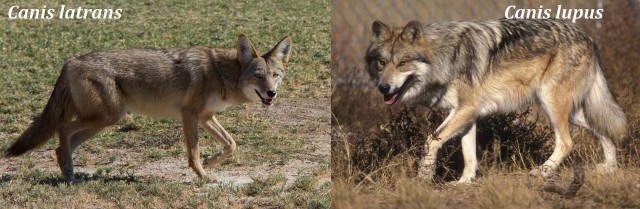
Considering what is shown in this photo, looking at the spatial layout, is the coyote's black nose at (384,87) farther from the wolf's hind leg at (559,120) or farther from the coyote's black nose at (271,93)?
the coyote's black nose at (271,93)

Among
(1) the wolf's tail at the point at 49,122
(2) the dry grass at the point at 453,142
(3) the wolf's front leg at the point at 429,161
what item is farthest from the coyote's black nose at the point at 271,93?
(3) the wolf's front leg at the point at 429,161

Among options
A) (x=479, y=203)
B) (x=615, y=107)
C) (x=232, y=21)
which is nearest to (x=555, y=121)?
(x=615, y=107)

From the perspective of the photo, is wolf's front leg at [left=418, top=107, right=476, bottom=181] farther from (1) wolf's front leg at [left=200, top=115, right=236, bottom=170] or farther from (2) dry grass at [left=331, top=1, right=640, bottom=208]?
(1) wolf's front leg at [left=200, top=115, right=236, bottom=170]

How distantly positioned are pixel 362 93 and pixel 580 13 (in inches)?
108

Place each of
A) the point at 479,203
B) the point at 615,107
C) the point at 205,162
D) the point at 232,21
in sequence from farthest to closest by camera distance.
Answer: the point at 232,21
the point at 205,162
the point at 615,107
the point at 479,203

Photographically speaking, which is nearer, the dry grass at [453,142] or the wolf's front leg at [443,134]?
the dry grass at [453,142]

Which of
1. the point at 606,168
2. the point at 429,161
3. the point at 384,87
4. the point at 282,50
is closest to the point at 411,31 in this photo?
the point at 384,87

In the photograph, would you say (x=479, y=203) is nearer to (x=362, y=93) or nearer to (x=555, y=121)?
(x=555, y=121)

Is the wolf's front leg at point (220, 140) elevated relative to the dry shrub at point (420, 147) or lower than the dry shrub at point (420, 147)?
lower

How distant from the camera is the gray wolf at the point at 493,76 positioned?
7133mm

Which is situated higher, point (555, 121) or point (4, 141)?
point (555, 121)

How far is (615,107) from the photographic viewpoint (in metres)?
8.22

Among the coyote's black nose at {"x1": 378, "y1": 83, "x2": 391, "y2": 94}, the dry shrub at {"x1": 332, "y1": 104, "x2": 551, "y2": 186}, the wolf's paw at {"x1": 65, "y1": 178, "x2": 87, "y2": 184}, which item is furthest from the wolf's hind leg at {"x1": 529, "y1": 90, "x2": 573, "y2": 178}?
the wolf's paw at {"x1": 65, "y1": 178, "x2": 87, "y2": 184}

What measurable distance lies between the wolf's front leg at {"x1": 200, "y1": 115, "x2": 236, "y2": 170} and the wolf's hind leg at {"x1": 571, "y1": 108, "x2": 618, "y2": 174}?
301cm
